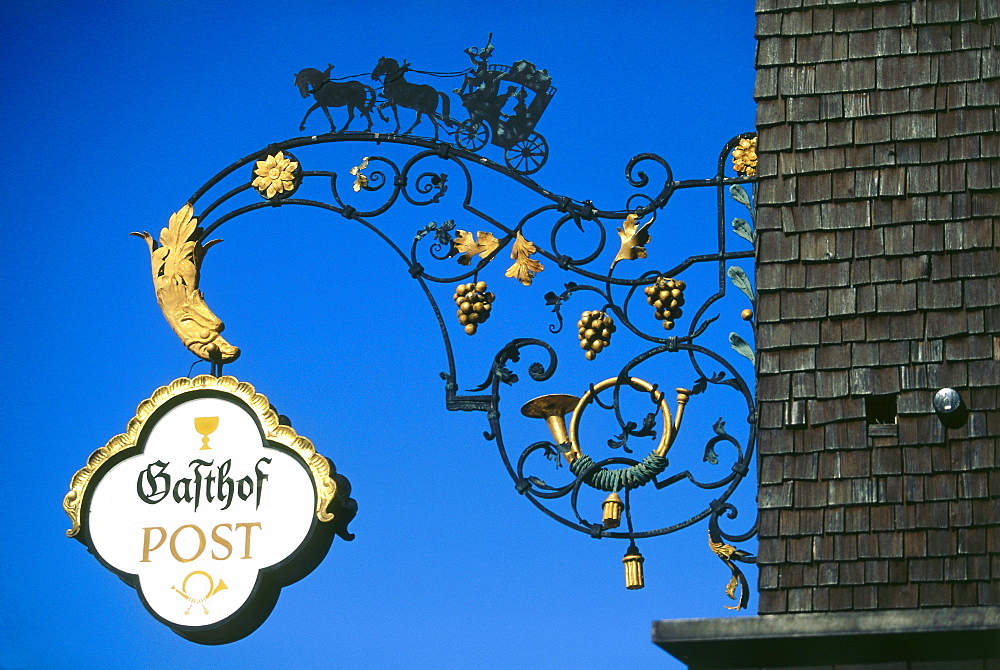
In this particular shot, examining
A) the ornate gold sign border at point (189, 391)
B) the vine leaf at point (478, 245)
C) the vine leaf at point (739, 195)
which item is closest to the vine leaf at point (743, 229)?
the vine leaf at point (739, 195)

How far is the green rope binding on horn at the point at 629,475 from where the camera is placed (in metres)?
7.55

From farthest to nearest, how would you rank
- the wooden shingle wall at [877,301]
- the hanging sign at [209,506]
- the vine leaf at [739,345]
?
the hanging sign at [209,506], the vine leaf at [739,345], the wooden shingle wall at [877,301]

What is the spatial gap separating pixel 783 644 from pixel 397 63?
393cm

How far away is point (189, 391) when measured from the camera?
28.5ft

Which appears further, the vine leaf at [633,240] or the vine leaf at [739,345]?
the vine leaf at [633,240]

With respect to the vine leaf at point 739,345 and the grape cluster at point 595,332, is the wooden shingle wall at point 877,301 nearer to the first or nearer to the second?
the vine leaf at point 739,345

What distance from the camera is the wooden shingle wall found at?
6.48 metres

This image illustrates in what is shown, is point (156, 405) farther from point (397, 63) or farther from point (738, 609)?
point (738, 609)

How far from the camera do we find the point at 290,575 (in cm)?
846

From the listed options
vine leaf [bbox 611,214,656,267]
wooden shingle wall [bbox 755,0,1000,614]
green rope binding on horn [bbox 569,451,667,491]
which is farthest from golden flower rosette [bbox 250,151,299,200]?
wooden shingle wall [bbox 755,0,1000,614]

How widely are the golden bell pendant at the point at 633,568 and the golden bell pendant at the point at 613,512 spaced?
0.48ft

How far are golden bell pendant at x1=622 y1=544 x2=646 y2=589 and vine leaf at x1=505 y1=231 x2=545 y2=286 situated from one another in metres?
1.51

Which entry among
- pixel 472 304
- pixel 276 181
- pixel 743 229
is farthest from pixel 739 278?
pixel 276 181

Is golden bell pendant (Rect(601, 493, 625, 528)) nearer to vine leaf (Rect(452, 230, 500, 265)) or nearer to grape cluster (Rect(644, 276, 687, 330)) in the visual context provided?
grape cluster (Rect(644, 276, 687, 330))
